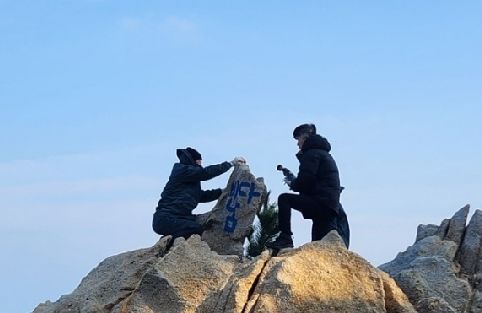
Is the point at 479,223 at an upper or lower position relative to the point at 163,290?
upper

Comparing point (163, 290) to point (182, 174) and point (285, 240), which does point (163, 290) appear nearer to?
point (285, 240)

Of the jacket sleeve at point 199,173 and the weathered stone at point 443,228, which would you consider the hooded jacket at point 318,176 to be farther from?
the weathered stone at point 443,228

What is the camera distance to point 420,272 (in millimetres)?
15781

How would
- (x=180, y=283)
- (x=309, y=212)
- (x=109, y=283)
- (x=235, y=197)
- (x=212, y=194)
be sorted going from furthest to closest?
(x=212, y=194), (x=235, y=197), (x=309, y=212), (x=109, y=283), (x=180, y=283)

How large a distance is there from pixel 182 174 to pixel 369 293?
7073mm

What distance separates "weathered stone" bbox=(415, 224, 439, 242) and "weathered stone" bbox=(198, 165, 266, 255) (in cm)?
384

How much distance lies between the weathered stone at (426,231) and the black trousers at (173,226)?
17.3 feet

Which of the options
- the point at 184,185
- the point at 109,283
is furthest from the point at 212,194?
the point at 109,283

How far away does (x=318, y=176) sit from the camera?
17.8 metres

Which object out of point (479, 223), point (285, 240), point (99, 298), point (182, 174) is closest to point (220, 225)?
point (182, 174)

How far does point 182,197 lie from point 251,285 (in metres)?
6.18

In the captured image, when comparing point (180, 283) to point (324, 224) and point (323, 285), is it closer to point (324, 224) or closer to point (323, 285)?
point (323, 285)

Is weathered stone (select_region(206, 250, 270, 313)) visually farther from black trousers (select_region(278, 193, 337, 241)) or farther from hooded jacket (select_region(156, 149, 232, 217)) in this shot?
hooded jacket (select_region(156, 149, 232, 217))

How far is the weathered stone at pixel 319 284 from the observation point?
1327 centimetres
